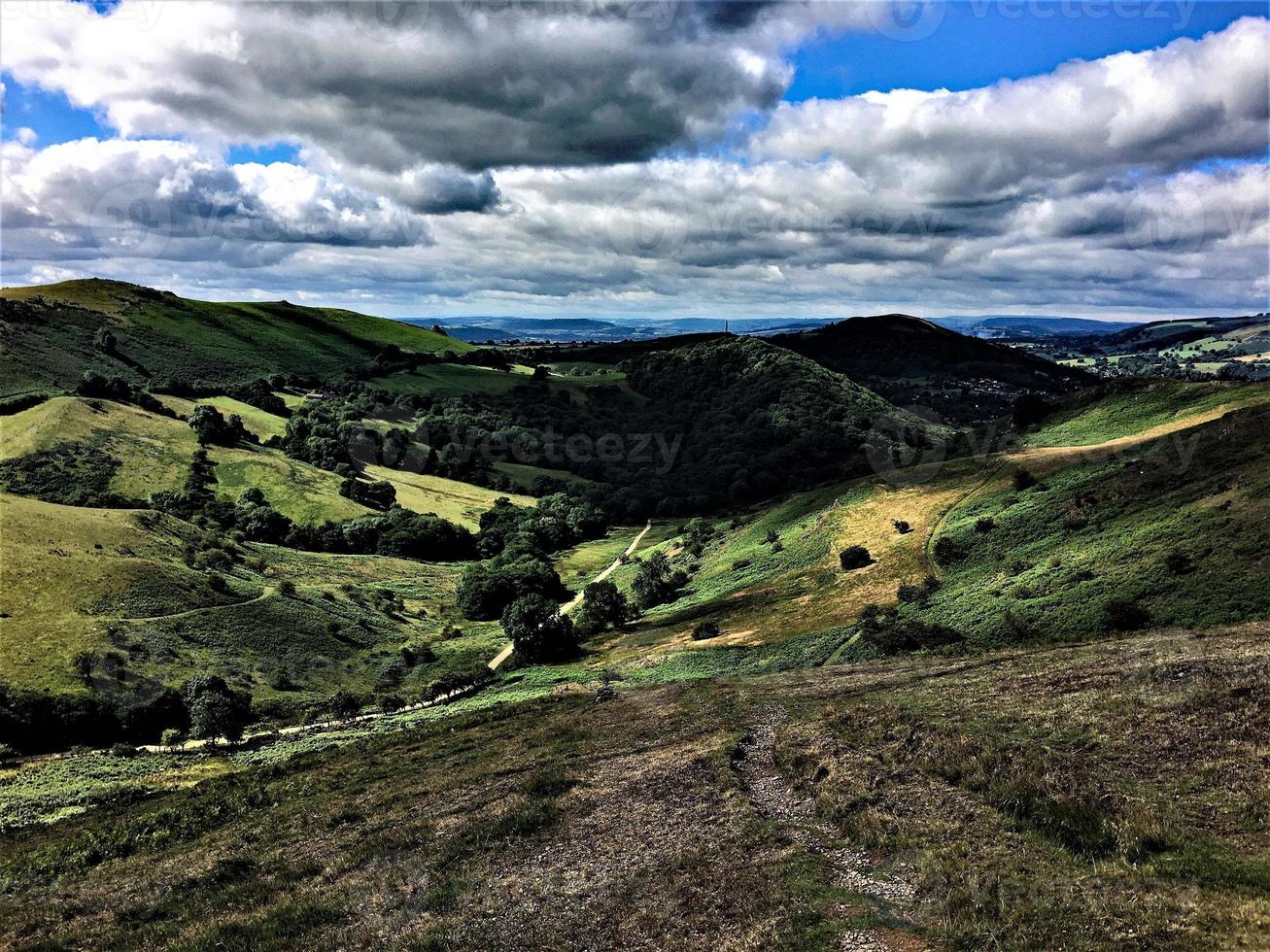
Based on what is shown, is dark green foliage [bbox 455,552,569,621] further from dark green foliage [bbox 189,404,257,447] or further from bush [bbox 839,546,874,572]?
dark green foliage [bbox 189,404,257,447]

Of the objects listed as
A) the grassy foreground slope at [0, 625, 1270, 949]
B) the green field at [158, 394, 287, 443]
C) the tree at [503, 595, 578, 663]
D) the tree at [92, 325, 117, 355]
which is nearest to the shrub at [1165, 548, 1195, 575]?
the grassy foreground slope at [0, 625, 1270, 949]

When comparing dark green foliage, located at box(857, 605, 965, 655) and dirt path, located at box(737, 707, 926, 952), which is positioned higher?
dirt path, located at box(737, 707, 926, 952)

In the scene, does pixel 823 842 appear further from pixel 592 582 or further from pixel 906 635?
pixel 592 582

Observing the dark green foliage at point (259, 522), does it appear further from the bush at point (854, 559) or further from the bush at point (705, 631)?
the bush at point (854, 559)

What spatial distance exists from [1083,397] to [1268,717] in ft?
306

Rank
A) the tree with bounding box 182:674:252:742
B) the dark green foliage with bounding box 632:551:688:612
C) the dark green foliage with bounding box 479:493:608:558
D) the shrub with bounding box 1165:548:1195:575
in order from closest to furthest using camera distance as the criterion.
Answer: the shrub with bounding box 1165:548:1195:575 → the tree with bounding box 182:674:252:742 → the dark green foliage with bounding box 632:551:688:612 → the dark green foliage with bounding box 479:493:608:558

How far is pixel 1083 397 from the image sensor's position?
96688 millimetres

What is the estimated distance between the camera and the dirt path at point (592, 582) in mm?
74438

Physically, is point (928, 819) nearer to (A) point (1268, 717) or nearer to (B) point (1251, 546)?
(A) point (1268, 717)

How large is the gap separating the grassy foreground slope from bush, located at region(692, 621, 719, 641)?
28.5m

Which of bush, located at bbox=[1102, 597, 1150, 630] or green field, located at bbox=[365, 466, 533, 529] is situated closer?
bush, located at bbox=[1102, 597, 1150, 630]

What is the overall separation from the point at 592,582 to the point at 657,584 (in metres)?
16.5

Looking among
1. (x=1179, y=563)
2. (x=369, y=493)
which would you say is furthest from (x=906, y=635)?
(x=369, y=493)

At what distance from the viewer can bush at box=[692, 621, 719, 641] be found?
200ft
